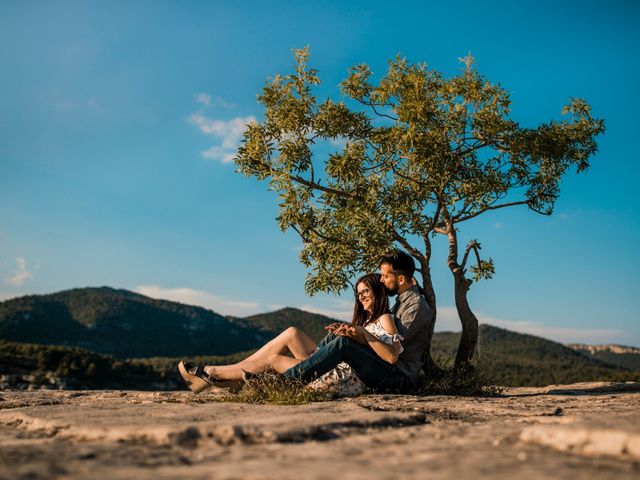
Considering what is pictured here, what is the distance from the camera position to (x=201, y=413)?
4.23m

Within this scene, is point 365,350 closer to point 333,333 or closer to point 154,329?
point 333,333

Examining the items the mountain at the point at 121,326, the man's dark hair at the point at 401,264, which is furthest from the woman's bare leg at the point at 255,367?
the mountain at the point at 121,326

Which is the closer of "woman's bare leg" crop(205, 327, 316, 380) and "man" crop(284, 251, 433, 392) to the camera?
"man" crop(284, 251, 433, 392)

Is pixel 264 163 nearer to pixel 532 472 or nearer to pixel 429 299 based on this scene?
pixel 429 299

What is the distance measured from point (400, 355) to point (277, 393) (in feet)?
6.10

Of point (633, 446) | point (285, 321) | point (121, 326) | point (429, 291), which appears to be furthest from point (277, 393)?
point (121, 326)

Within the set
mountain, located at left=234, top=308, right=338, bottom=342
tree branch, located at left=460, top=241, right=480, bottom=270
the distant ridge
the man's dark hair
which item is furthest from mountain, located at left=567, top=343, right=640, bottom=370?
the man's dark hair

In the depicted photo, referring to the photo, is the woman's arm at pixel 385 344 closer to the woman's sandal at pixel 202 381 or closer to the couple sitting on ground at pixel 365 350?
the couple sitting on ground at pixel 365 350

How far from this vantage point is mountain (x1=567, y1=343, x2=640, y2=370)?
180 feet

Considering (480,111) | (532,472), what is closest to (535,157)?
(480,111)

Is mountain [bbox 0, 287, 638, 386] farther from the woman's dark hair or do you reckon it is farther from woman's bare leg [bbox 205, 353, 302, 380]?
woman's bare leg [bbox 205, 353, 302, 380]

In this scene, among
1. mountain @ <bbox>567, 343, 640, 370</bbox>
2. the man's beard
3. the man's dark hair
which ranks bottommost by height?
mountain @ <bbox>567, 343, 640, 370</bbox>

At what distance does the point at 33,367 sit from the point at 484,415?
26.7m

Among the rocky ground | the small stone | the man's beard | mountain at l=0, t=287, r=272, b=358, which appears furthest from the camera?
mountain at l=0, t=287, r=272, b=358
